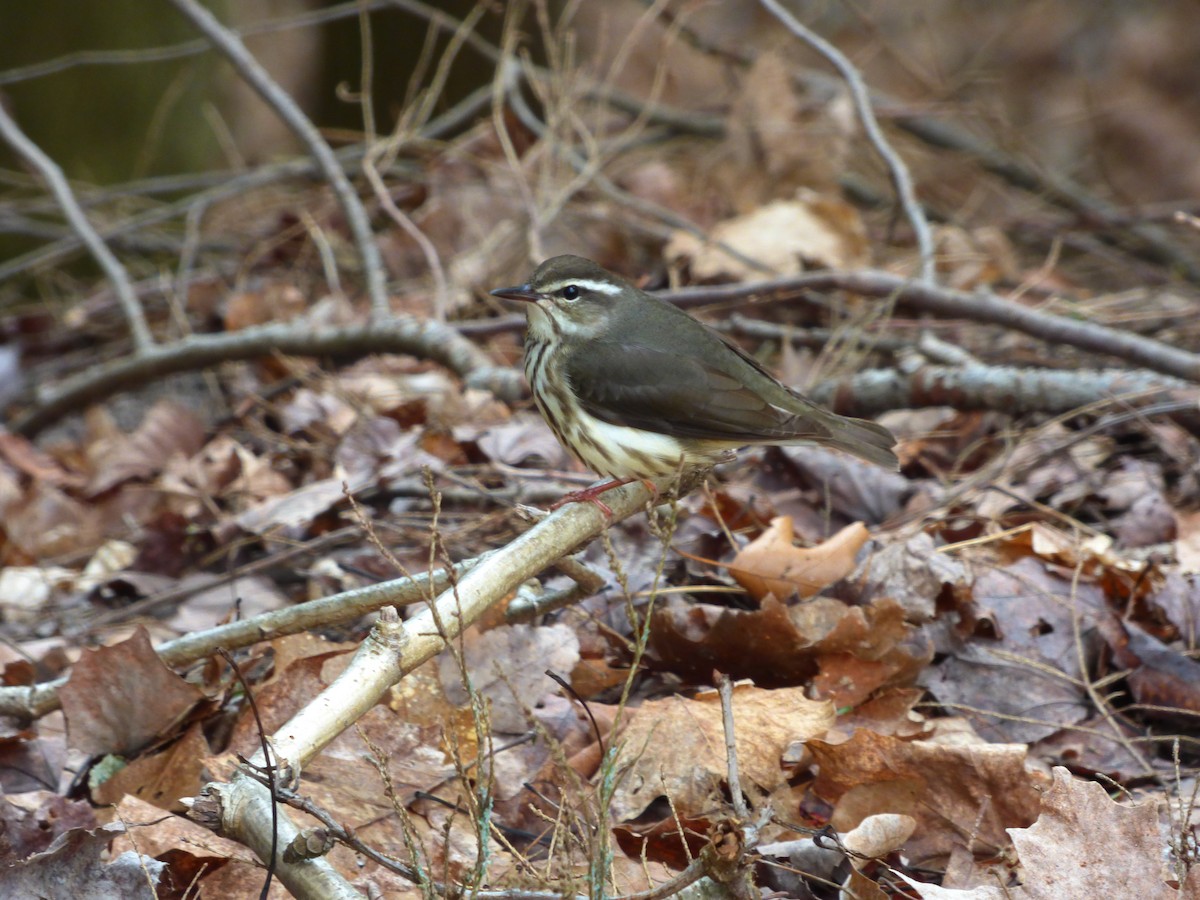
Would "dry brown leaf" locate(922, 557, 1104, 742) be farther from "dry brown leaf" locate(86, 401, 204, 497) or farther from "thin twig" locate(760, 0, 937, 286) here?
"dry brown leaf" locate(86, 401, 204, 497)

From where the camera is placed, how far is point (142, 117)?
932 cm

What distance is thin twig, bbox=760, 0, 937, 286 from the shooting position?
5.77m

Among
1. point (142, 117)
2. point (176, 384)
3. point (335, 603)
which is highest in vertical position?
point (335, 603)

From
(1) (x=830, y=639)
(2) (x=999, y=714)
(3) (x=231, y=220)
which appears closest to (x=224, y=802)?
(1) (x=830, y=639)

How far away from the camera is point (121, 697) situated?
127 inches

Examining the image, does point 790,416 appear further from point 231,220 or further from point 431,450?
point 231,220

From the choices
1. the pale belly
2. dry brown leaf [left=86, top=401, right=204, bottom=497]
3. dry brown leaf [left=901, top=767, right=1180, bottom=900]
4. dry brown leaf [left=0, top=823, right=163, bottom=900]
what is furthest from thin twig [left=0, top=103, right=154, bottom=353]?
dry brown leaf [left=901, top=767, right=1180, bottom=900]

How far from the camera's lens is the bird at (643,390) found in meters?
4.03

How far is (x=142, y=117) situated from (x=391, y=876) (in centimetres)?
804

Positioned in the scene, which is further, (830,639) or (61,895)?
(830,639)

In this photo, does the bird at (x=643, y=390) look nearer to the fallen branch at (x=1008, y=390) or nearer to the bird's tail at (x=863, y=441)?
the bird's tail at (x=863, y=441)

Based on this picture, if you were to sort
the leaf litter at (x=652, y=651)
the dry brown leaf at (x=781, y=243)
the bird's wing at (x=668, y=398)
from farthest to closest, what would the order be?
the dry brown leaf at (x=781, y=243)
the bird's wing at (x=668, y=398)
the leaf litter at (x=652, y=651)

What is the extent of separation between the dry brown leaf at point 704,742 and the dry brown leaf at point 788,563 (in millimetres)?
561

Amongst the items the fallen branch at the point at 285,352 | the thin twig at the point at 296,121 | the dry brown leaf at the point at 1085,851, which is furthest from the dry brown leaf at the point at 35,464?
the dry brown leaf at the point at 1085,851
